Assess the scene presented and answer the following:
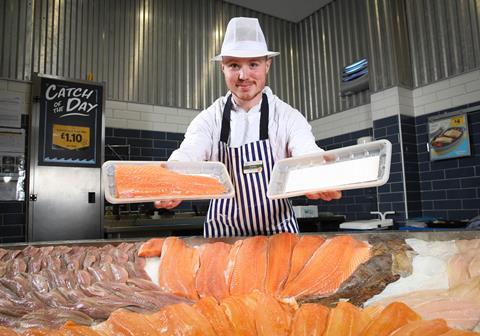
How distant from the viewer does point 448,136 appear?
4254 millimetres

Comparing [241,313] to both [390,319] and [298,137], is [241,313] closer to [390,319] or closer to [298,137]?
[390,319]

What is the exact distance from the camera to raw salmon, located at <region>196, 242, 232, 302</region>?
1.10m

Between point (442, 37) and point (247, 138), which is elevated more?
point (442, 37)

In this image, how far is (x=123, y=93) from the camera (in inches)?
190

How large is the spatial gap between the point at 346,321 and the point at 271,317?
156 millimetres

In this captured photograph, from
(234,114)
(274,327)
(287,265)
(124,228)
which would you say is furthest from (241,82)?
(124,228)

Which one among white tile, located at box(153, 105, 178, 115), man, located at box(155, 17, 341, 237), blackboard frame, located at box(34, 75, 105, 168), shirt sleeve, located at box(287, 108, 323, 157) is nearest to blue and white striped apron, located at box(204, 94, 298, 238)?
man, located at box(155, 17, 341, 237)

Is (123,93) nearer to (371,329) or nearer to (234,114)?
(234,114)

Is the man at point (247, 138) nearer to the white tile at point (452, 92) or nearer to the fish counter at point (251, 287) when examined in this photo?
the fish counter at point (251, 287)

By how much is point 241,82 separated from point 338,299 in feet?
4.73

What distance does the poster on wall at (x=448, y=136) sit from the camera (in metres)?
4.11

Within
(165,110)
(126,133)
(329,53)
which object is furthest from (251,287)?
(329,53)

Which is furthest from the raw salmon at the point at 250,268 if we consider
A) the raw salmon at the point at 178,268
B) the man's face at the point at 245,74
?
the man's face at the point at 245,74

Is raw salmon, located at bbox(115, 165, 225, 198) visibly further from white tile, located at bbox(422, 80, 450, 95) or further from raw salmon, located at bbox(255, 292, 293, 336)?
white tile, located at bbox(422, 80, 450, 95)
